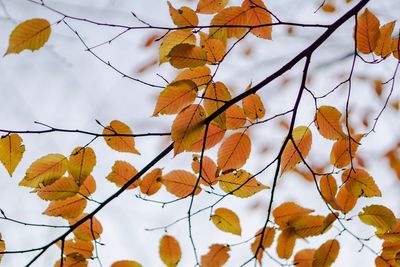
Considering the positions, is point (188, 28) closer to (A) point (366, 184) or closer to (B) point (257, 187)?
(B) point (257, 187)

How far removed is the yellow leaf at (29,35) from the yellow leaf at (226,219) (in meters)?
0.79

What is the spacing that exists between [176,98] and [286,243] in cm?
72

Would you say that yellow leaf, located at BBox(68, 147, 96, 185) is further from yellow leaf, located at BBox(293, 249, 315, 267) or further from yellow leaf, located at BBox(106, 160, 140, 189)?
yellow leaf, located at BBox(293, 249, 315, 267)

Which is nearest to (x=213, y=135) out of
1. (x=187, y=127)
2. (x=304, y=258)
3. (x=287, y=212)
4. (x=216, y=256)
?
(x=187, y=127)

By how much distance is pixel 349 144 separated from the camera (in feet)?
4.08

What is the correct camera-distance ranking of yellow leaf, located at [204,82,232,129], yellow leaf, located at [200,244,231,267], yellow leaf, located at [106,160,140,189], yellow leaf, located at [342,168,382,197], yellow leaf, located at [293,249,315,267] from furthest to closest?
yellow leaf, located at [293,249,315,267] < yellow leaf, located at [200,244,231,267] < yellow leaf, located at [106,160,140,189] < yellow leaf, located at [342,168,382,197] < yellow leaf, located at [204,82,232,129]

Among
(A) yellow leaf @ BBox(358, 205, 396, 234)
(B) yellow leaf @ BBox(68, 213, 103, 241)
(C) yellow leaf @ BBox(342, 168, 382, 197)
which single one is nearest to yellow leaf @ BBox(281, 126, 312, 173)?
(C) yellow leaf @ BBox(342, 168, 382, 197)

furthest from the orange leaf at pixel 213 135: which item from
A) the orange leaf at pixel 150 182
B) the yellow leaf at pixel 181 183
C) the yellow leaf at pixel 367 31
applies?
the yellow leaf at pixel 367 31

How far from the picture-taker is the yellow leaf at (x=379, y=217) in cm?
122

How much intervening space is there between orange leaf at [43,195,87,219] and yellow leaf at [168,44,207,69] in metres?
0.59

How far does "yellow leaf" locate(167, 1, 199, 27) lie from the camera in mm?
1170

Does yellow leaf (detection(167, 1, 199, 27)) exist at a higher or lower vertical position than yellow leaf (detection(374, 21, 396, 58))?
higher

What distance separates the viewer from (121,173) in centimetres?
136

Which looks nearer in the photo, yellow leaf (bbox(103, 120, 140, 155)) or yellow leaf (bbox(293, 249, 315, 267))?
yellow leaf (bbox(103, 120, 140, 155))
